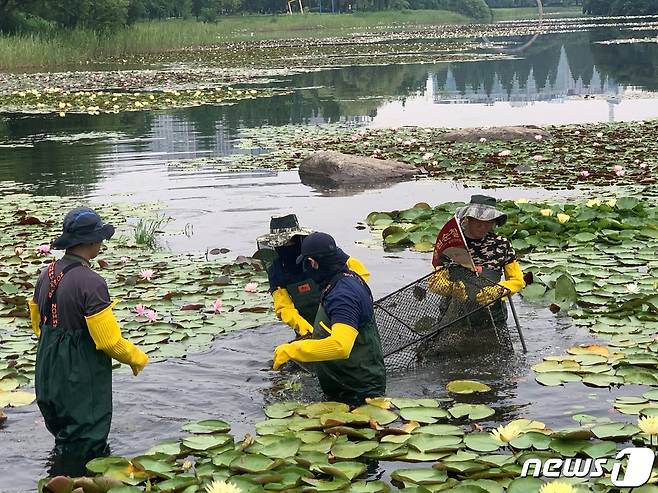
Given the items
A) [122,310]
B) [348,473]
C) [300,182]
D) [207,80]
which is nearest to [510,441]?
[348,473]

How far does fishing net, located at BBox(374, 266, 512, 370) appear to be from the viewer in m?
7.59

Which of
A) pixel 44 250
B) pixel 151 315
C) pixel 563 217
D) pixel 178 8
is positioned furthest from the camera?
pixel 178 8

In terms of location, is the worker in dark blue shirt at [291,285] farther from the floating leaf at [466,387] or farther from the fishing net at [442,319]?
the floating leaf at [466,387]

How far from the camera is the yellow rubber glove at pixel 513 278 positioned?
7.80 meters

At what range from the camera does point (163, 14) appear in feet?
324

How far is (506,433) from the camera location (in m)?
5.68

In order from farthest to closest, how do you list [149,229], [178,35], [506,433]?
[178,35], [149,229], [506,433]

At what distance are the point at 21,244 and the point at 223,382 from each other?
17.1ft

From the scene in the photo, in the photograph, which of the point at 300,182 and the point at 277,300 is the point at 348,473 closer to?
the point at 277,300

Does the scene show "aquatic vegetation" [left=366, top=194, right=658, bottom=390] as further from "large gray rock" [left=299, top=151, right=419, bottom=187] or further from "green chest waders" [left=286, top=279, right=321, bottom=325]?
"large gray rock" [left=299, top=151, right=419, bottom=187]

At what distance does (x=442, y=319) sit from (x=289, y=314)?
123 centimetres

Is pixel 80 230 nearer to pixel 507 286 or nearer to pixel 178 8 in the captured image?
pixel 507 286

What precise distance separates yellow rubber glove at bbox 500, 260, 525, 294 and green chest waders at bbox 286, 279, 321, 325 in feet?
4.67

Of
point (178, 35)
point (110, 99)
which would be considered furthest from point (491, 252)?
point (178, 35)
